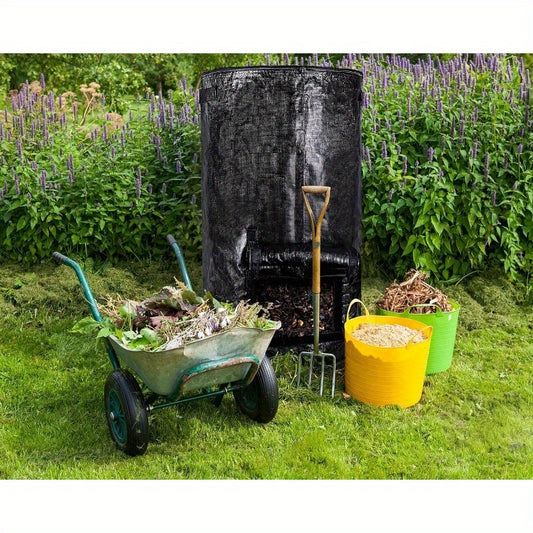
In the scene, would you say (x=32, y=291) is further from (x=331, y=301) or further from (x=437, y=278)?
(x=437, y=278)

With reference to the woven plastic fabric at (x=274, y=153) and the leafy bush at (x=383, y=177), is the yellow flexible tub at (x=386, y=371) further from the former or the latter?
the leafy bush at (x=383, y=177)

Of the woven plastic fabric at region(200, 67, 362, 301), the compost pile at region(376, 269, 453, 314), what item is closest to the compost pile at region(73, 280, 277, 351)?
the woven plastic fabric at region(200, 67, 362, 301)

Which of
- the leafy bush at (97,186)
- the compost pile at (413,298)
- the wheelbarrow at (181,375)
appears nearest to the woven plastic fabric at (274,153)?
the compost pile at (413,298)

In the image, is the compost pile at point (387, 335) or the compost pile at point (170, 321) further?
the compost pile at point (387, 335)

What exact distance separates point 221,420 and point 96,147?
124 inches

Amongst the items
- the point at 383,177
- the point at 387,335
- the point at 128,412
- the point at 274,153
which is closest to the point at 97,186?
the point at 274,153

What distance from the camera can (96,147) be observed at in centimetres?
577

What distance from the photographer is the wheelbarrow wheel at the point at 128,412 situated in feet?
10.1

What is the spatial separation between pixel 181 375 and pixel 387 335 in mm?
1248

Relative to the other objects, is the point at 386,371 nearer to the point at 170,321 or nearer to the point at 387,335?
the point at 387,335

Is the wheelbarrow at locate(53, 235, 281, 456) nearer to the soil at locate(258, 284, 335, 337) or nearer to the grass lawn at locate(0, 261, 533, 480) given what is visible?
the grass lawn at locate(0, 261, 533, 480)

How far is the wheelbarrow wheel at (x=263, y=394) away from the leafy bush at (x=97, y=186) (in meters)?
2.16

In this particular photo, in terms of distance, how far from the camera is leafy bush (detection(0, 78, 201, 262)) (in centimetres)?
533

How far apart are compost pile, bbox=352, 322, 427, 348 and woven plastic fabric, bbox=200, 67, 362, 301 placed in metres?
0.58
